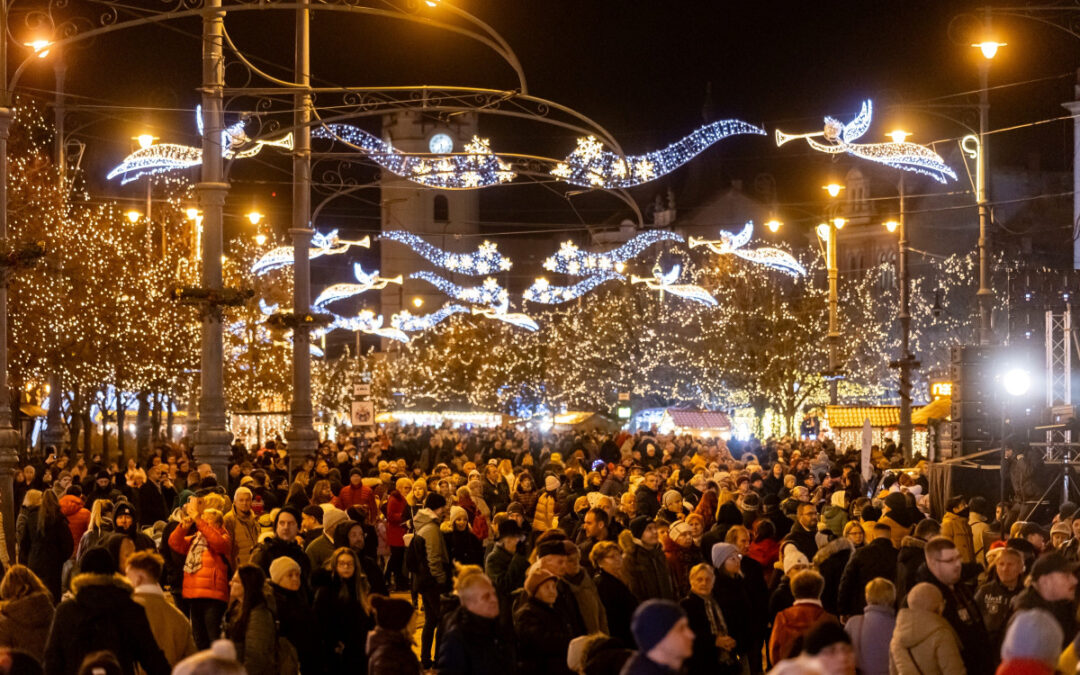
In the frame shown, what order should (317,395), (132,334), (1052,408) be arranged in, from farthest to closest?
1. (317,395)
2. (132,334)
3. (1052,408)

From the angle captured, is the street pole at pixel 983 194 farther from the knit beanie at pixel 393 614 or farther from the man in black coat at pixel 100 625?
the man in black coat at pixel 100 625

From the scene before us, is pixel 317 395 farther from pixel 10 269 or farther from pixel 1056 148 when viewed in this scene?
pixel 10 269

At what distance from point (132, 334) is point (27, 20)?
21.7 m

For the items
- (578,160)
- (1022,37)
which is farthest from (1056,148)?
(578,160)

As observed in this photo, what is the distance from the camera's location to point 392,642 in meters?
8.40

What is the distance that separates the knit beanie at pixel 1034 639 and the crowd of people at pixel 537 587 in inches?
0.5

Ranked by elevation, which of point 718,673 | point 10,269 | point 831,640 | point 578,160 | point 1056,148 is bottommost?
point 718,673

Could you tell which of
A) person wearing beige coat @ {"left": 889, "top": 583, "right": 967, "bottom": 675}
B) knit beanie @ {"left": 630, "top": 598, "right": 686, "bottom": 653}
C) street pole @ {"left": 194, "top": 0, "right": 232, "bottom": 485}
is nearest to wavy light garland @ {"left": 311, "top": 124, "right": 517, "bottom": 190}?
street pole @ {"left": 194, "top": 0, "right": 232, "bottom": 485}

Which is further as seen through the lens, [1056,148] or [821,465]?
[1056,148]

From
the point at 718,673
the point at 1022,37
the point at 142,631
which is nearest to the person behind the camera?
the point at 142,631

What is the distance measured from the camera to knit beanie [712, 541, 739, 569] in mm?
11820

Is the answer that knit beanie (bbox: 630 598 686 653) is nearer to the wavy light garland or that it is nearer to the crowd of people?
the crowd of people

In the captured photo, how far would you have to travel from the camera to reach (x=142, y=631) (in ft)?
28.5

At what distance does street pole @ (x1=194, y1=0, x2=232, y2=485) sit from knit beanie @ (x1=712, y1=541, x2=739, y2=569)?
10020mm
